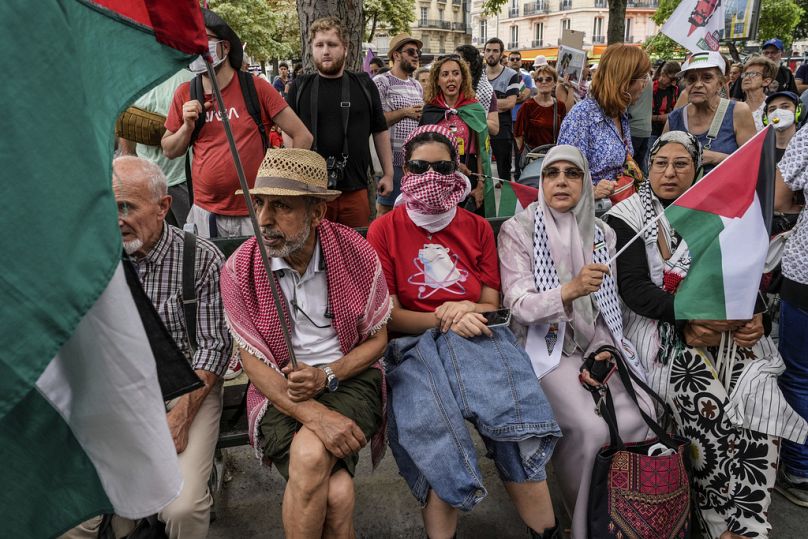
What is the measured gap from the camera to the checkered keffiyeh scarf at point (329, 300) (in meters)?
2.38

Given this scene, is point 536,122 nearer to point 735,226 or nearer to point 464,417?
point 735,226

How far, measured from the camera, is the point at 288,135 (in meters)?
3.96

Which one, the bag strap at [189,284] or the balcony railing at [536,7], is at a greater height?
the balcony railing at [536,7]

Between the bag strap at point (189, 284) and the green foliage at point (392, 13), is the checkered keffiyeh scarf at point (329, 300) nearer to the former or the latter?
the bag strap at point (189, 284)

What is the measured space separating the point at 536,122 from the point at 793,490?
576cm

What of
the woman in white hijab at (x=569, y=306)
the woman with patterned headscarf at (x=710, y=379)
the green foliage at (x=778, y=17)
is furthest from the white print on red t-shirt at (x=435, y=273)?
the green foliage at (x=778, y=17)

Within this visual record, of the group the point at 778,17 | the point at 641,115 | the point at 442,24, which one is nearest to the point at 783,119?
the point at 641,115

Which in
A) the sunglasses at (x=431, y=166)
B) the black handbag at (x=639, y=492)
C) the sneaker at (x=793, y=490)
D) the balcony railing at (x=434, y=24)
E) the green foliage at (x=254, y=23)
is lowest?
the sneaker at (x=793, y=490)

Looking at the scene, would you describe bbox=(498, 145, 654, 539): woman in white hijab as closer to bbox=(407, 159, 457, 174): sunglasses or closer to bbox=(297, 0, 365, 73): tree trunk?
bbox=(407, 159, 457, 174): sunglasses

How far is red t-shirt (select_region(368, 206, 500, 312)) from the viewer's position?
284 centimetres

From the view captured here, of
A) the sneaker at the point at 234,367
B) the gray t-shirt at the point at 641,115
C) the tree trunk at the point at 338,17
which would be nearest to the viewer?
the sneaker at the point at 234,367

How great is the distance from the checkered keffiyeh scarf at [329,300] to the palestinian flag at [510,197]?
1.31 metres

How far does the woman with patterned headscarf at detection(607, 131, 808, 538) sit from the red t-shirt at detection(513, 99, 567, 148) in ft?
16.2

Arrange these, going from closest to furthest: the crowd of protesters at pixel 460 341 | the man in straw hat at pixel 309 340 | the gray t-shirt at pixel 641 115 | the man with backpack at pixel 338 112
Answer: the man in straw hat at pixel 309 340, the crowd of protesters at pixel 460 341, the man with backpack at pixel 338 112, the gray t-shirt at pixel 641 115
